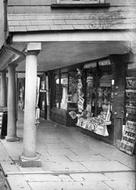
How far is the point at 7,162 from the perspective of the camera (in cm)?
858

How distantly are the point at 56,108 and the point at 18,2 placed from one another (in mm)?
9574

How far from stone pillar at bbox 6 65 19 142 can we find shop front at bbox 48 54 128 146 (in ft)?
7.67

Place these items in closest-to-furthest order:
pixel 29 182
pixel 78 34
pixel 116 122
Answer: pixel 29 182, pixel 78 34, pixel 116 122

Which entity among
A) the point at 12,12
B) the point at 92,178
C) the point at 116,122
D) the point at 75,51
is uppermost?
the point at 12,12

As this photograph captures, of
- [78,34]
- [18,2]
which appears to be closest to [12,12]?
[18,2]

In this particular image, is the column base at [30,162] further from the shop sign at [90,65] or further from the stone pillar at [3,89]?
the stone pillar at [3,89]

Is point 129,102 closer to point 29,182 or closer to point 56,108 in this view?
point 29,182

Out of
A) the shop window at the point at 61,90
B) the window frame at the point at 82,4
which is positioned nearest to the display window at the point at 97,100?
the shop window at the point at 61,90

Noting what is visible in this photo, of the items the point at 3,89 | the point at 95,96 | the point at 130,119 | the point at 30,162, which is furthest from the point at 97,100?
the point at 30,162

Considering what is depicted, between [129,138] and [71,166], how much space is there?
2.04m

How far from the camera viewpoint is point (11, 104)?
11.6 metres

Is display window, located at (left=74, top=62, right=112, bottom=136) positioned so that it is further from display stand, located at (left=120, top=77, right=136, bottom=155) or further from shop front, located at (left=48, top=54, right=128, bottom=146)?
display stand, located at (left=120, top=77, right=136, bottom=155)

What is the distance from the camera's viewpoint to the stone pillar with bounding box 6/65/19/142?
11.5 metres

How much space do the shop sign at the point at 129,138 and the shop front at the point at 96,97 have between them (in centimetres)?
46
